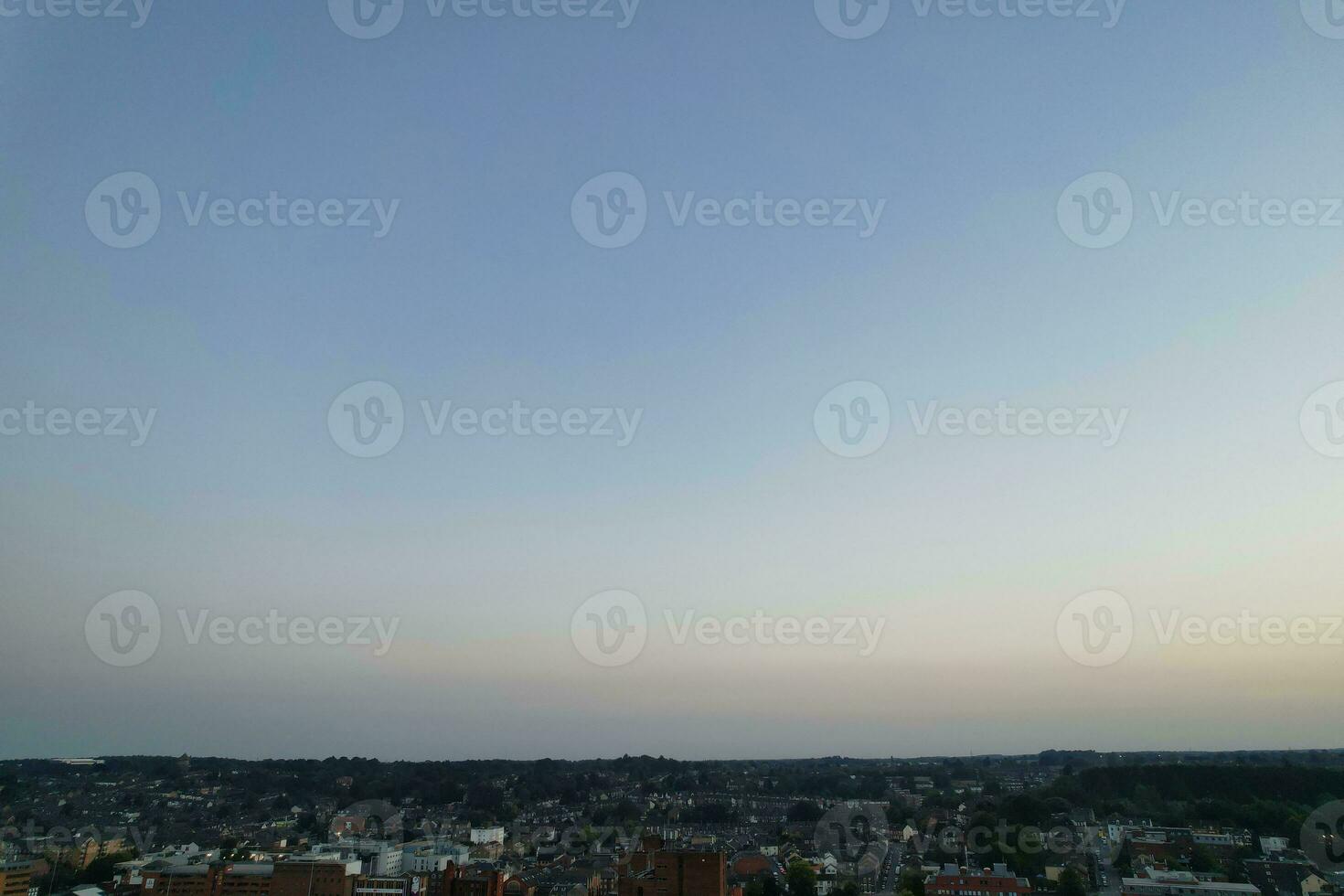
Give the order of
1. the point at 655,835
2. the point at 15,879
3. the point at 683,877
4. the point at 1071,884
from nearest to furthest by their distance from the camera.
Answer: the point at 683,877
the point at 15,879
the point at 1071,884
the point at 655,835

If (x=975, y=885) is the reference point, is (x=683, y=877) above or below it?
above

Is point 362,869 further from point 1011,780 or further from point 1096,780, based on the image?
point 1011,780

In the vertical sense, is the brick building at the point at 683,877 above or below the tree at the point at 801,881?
above

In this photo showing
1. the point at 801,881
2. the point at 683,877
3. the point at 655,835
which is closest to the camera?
the point at 683,877

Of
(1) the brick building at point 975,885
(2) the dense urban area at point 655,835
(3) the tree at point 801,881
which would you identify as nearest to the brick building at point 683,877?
(2) the dense urban area at point 655,835

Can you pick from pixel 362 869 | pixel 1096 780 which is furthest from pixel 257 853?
pixel 1096 780

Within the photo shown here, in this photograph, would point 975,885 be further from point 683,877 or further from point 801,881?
point 683,877

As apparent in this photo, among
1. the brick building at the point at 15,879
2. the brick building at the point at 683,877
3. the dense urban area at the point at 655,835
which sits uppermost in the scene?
the brick building at the point at 683,877

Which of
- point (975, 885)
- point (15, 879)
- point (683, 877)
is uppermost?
point (683, 877)

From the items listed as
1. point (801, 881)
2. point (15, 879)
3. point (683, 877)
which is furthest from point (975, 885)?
point (15, 879)

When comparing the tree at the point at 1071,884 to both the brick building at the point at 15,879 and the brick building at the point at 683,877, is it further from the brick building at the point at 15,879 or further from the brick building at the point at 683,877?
the brick building at the point at 15,879
